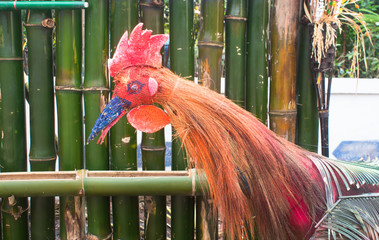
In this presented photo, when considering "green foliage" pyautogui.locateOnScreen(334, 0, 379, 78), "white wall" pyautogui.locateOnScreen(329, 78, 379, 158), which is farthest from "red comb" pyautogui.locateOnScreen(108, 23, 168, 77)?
"green foliage" pyautogui.locateOnScreen(334, 0, 379, 78)

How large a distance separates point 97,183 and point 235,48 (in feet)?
2.94

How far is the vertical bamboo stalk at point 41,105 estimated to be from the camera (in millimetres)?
1834

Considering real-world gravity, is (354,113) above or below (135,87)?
below

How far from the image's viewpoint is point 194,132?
1.42 meters

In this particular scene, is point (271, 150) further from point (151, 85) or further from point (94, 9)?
point (94, 9)

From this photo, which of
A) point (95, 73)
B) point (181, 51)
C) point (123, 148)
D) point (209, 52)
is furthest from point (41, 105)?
point (209, 52)

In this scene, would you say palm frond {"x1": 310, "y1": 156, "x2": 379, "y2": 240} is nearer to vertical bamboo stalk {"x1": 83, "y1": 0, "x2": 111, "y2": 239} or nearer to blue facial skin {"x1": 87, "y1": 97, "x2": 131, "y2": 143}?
blue facial skin {"x1": 87, "y1": 97, "x2": 131, "y2": 143}

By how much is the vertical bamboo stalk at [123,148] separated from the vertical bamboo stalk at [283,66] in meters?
0.68

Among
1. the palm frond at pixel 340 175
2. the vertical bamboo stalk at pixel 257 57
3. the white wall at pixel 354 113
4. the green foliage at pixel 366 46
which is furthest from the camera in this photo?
the green foliage at pixel 366 46

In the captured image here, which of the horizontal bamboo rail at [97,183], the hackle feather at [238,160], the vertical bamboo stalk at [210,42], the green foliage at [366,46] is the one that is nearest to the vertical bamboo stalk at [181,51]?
the vertical bamboo stalk at [210,42]

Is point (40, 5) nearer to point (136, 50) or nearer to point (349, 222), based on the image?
point (136, 50)

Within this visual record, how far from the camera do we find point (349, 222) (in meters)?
1.47

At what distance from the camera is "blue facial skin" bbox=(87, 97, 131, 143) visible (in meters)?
1.46

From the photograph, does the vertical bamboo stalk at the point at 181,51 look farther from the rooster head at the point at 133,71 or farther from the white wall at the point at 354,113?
the white wall at the point at 354,113
